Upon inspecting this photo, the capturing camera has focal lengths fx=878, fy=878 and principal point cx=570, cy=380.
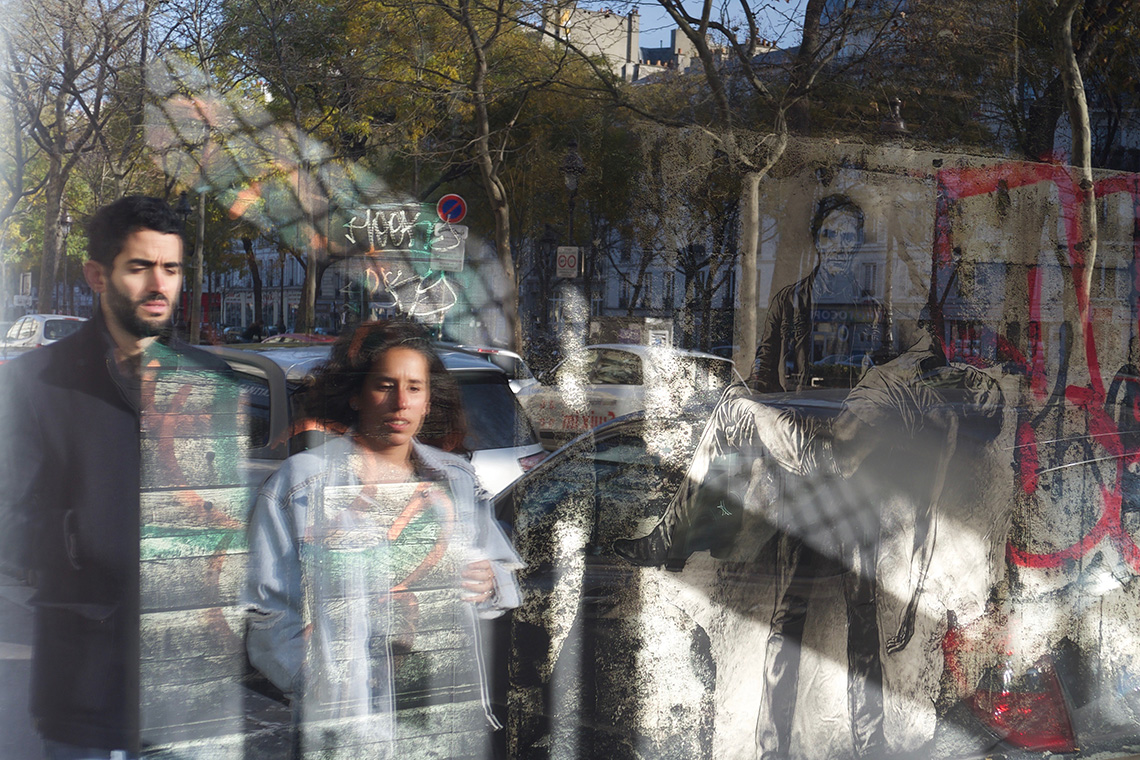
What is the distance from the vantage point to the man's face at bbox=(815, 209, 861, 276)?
3742 millimetres

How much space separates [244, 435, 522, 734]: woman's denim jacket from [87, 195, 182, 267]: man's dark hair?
2.14 ft

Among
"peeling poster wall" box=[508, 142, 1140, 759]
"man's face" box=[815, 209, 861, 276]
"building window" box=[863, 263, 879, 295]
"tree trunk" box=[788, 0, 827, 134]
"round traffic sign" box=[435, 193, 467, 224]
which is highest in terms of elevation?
"tree trunk" box=[788, 0, 827, 134]

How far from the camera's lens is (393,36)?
3.77 m

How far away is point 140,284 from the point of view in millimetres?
2080

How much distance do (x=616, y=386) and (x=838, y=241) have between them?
1176mm

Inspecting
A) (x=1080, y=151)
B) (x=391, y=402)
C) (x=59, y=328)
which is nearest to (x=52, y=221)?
(x=59, y=328)

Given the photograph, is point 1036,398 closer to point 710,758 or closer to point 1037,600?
point 1037,600

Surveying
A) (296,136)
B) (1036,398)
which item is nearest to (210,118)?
(296,136)

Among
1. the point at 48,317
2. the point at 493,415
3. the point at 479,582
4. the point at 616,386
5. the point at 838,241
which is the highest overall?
the point at 838,241

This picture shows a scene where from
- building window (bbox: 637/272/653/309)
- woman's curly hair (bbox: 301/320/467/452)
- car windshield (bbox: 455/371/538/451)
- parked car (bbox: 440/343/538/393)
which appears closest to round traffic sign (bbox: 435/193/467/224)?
parked car (bbox: 440/343/538/393)

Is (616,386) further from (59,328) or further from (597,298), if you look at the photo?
(59,328)

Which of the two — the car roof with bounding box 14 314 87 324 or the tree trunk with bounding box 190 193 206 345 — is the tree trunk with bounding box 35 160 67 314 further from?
the tree trunk with bounding box 190 193 206 345

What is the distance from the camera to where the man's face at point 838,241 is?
3742 mm

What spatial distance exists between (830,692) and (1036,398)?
177cm
